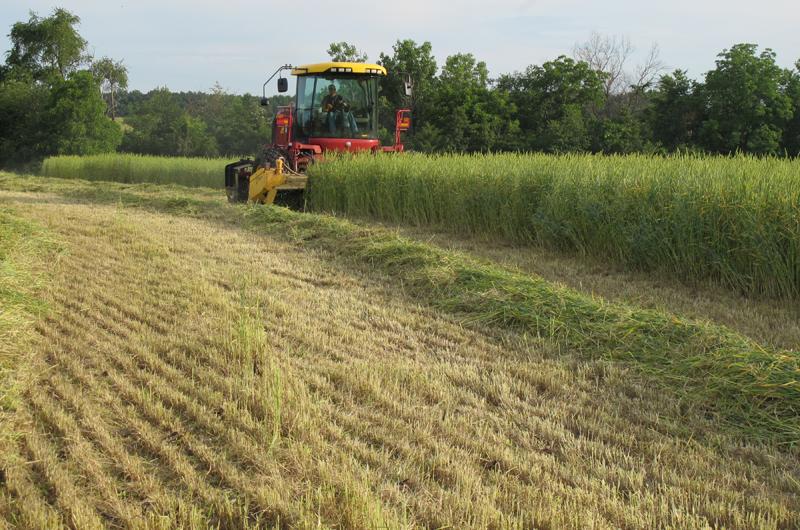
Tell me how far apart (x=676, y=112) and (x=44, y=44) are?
38.9 metres

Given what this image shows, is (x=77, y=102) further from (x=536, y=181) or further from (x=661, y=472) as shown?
(x=661, y=472)

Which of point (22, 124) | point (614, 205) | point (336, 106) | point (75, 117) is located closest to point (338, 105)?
point (336, 106)

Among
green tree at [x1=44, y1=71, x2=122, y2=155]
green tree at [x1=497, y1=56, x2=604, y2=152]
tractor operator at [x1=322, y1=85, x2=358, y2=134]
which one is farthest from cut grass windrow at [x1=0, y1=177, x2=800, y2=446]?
green tree at [x1=44, y1=71, x2=122, y2=155]

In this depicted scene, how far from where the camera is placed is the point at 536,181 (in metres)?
8.36

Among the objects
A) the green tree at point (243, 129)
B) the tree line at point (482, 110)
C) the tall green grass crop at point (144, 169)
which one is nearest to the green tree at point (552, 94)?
the tree line at point (482, 110)

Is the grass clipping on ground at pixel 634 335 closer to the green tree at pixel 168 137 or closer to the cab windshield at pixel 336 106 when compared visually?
the cab windshield at pixel 336 106

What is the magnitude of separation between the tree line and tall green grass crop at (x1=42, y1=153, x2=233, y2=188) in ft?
14.0

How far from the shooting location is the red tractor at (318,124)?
11586mm

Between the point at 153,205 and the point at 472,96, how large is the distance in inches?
553

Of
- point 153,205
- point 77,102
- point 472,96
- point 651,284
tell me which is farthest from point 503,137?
point 77,102

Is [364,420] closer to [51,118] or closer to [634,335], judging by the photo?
[634,335]

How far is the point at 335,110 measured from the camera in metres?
12.0

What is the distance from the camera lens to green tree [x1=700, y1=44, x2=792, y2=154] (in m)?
17.2

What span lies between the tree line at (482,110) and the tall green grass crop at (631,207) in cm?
200
